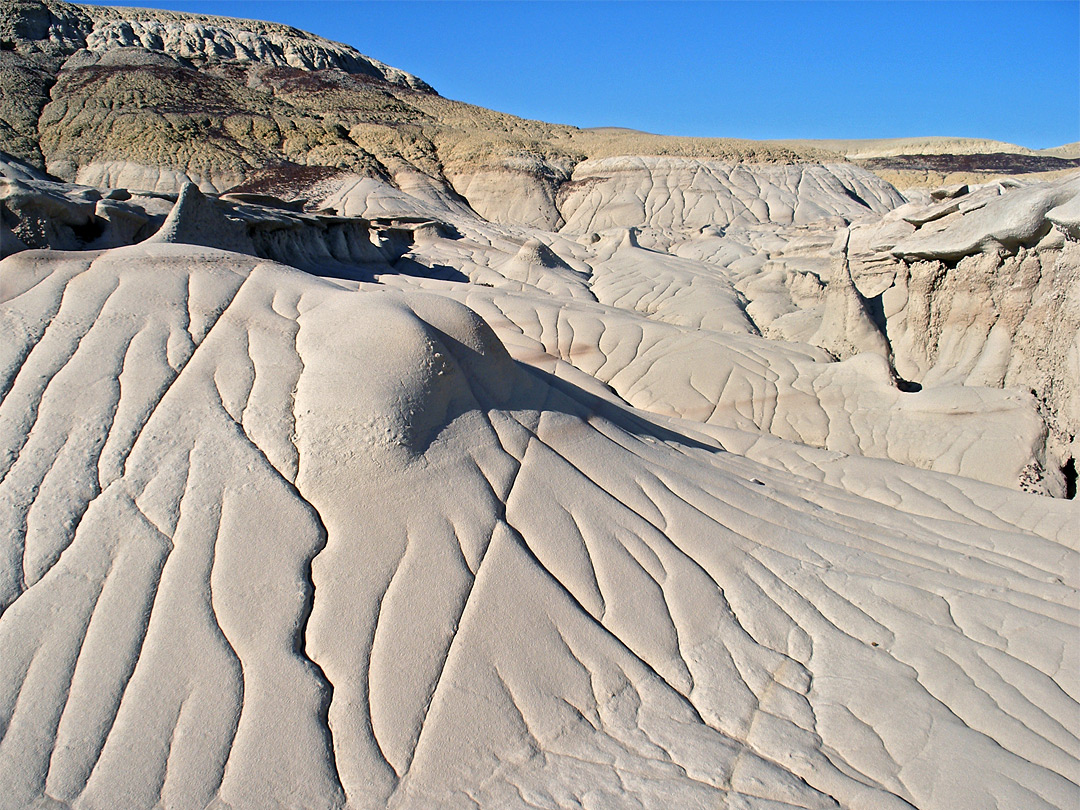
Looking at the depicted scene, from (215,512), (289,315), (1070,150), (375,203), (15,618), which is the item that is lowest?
(15,618)

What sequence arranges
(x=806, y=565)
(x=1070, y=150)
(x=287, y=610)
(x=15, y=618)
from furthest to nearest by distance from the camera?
1. (x=1070, y=150)
2. (x=806, y=565)
3. (x=287, y=610)
4. (x=15, y=618)

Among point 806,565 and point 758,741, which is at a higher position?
point 806,565

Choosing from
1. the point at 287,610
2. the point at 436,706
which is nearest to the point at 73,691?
the point at 287,610

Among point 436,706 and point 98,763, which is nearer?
point 98,763

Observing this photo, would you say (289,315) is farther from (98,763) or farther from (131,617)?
(98,763)

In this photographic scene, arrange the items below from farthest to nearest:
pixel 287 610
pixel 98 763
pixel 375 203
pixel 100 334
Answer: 1. pixel 375 203
2. pixel 100 334
3. pixel 287 610
4. pixel 98 763

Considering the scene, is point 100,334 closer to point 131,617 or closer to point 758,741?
point 131,617

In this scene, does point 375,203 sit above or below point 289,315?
above

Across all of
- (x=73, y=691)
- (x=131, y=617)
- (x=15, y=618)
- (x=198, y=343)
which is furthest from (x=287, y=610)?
(x=198, y=343)

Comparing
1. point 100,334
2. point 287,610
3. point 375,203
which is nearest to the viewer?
point 287,610
